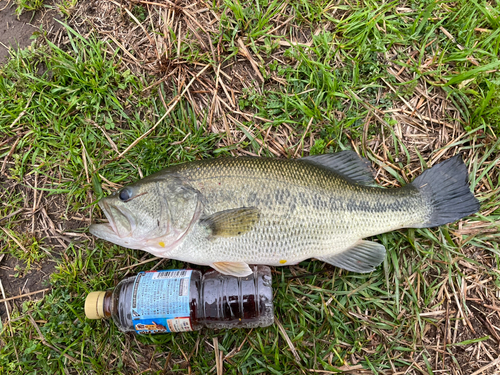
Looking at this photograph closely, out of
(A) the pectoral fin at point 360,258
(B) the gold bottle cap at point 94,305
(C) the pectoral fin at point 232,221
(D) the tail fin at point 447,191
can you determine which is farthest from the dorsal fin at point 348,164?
(B) the gold bottle cap at point 94,305

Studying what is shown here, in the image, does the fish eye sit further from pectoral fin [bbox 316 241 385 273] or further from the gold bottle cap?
pectoral fin [bbox 316 241 385 273]

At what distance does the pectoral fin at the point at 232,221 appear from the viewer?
2662mm

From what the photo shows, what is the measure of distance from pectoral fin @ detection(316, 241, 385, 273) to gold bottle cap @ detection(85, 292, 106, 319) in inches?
82.6

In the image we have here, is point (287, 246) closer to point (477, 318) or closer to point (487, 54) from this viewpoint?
point (477, 318)

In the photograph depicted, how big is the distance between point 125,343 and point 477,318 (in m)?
3.59

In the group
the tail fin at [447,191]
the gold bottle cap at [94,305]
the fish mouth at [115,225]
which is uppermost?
the tail fin at [447,191]

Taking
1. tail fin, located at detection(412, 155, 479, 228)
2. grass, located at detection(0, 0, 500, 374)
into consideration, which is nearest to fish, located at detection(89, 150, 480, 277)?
tail fin, located at detection(412, 155, 479, 228)

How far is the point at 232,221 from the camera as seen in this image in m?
2.66

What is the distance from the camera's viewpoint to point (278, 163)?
2854mm

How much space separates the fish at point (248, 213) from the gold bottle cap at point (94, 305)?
1.75 ft

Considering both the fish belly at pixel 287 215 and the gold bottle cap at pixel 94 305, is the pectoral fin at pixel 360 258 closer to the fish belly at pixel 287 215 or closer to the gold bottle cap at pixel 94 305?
the fish belly at pixel 287 215

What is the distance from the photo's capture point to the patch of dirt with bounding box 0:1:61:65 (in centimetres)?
353

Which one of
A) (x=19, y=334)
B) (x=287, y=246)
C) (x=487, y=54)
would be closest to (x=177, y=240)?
(x=287, y=246)

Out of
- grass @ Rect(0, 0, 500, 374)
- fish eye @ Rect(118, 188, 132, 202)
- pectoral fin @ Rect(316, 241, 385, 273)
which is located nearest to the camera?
fish eye @ Rect(118, 188, 132, 202)
